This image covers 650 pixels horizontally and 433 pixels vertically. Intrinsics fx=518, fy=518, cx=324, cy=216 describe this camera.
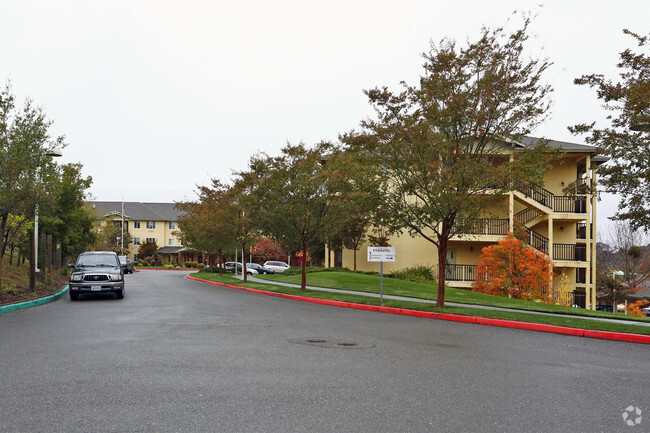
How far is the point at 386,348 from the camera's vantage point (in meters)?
9.38

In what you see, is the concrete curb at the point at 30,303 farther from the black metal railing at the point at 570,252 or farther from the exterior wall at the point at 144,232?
the exterior wall at the point at 144,232

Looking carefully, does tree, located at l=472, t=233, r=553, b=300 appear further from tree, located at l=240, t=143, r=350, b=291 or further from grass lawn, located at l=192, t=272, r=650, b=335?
tree, located at l=240, t=143, r=350, b=291

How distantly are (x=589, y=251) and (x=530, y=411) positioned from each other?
30.3 m

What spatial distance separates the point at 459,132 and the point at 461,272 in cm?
1897

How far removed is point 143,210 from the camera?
90562mm

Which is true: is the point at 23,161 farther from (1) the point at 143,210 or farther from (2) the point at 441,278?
(1) the point at 143,210

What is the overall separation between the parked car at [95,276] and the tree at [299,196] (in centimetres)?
687

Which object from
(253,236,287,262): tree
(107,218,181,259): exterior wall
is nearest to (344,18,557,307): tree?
(253,236,287,262): tree

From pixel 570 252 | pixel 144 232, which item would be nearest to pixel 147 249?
pixel 144 232

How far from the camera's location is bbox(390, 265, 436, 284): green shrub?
32.6 meters

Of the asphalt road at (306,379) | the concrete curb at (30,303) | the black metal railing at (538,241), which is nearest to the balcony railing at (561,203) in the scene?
the black metal railing at (538,241)

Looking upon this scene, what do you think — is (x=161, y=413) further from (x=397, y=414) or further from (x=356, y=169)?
(x=356, y=169)

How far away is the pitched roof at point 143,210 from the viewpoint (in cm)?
8769

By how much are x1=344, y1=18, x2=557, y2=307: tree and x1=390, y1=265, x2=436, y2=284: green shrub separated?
16.4m
